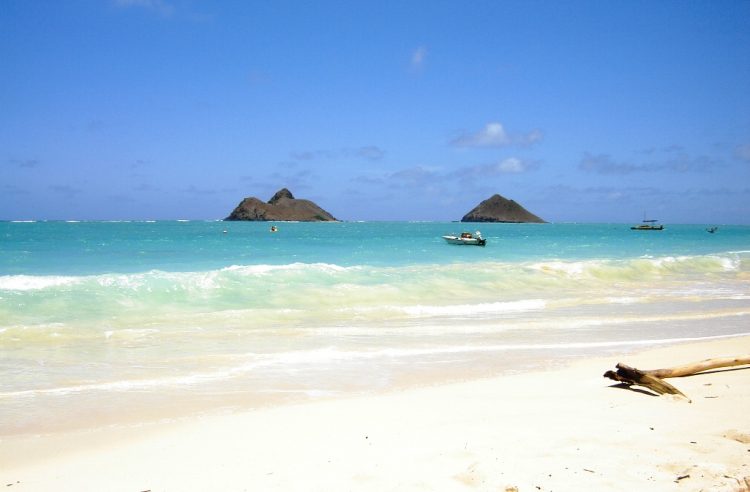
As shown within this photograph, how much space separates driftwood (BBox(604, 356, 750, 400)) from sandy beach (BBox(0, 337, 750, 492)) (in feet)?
0.68

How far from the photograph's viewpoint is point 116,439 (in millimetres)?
5602

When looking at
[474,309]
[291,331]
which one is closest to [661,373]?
[291,331]

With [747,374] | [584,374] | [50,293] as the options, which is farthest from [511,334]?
[50,293]

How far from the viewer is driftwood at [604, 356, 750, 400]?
6.58m

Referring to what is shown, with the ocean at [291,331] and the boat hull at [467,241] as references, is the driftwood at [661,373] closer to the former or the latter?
the ocean at [291,331]

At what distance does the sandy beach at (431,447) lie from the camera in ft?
14.0

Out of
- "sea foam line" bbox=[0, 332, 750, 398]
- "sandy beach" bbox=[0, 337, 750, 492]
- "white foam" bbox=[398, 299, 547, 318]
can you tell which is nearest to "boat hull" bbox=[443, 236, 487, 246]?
"white foam" bbox=[398, 299, 547, 318]

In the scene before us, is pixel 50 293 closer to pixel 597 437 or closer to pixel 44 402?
pixel 44 402

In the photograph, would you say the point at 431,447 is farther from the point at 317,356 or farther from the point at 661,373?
the point at 317,356

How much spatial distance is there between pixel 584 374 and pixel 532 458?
3.78 metres

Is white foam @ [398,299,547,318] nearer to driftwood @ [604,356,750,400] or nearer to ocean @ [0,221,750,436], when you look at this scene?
ocean @ [0,221,750,436]

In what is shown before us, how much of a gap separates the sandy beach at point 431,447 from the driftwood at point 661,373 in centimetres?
21

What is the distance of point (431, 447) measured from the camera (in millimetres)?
4965

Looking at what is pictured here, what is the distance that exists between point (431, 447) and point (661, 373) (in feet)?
12.7
